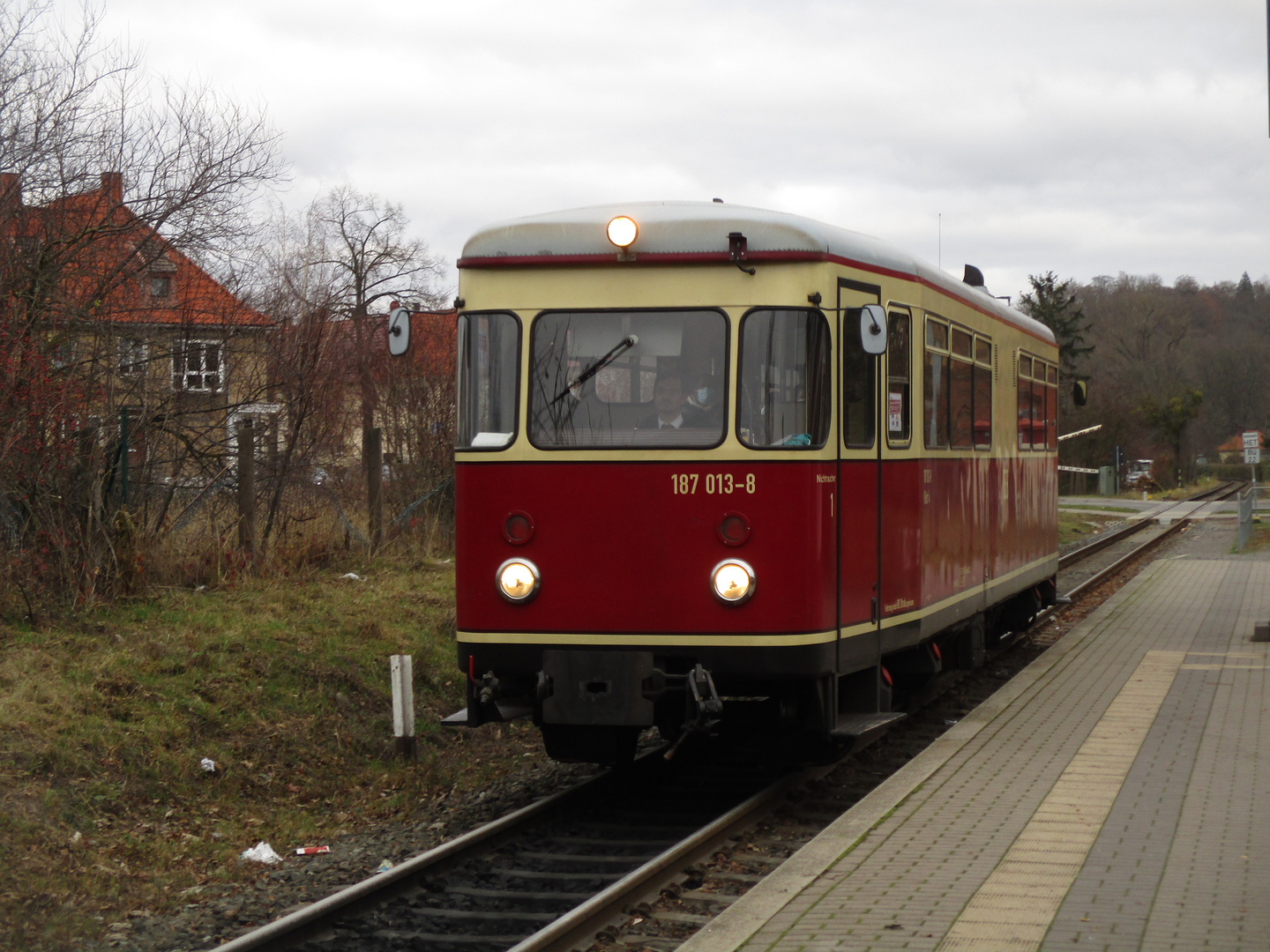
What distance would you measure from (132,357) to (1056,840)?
939 centimetres

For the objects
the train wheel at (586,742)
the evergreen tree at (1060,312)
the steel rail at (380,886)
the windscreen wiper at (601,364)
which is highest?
the evergreen tree at (1060,312)

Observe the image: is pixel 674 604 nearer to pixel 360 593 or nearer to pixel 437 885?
pixel 437 885

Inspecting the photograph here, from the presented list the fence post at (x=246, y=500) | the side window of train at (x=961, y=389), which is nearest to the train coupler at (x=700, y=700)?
the side window of train at (x=961, y=389)

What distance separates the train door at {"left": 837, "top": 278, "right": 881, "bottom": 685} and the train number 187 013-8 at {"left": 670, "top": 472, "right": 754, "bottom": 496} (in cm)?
63

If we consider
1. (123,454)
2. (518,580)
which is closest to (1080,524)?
(123,454)

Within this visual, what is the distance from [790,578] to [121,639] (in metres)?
4.97

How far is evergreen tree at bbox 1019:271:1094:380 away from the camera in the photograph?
7419 cm

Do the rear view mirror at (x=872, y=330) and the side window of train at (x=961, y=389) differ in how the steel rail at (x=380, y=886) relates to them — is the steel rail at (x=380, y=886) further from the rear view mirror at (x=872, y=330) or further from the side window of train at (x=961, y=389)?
the side window of train at (x=961, y=389)

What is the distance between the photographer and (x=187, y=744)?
8344 mm

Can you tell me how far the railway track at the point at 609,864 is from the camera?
5.68m

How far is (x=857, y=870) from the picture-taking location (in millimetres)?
5977

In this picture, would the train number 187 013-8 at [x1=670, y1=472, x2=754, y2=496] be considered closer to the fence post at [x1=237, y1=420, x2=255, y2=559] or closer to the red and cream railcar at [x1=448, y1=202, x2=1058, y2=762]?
the red and cream railcar at [x1=448, y1=202, x2=1058, y2=762]

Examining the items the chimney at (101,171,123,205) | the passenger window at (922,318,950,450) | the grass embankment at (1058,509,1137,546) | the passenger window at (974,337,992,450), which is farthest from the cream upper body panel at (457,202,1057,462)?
the grass embankment at (1058,509,1137,546)

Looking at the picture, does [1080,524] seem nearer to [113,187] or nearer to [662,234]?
[113,187]
